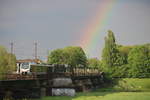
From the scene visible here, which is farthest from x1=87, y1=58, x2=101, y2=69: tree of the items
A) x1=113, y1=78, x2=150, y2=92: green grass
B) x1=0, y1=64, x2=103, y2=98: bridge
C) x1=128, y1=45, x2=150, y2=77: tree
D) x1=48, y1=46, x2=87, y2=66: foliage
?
x1=0, y1=64, x2=103, y2=98: bridge

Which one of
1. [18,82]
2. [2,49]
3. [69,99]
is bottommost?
[69,99]

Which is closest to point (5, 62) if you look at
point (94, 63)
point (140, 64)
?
point (140, 64)

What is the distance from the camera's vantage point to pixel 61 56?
139m

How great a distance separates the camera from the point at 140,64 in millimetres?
107250

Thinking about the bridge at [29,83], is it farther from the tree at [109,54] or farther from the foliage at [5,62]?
the tree at [109,54]

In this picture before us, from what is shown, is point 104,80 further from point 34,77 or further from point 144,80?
point 34,77

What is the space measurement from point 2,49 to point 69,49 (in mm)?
69013

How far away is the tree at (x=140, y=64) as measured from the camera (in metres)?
106

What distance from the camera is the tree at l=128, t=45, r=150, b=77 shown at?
349ft

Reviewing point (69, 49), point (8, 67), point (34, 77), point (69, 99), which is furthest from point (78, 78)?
point (69, 49)

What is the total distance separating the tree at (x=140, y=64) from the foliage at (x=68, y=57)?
3623 cm

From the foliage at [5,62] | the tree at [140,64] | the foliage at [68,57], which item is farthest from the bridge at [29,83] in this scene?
the foliage at [68,57]

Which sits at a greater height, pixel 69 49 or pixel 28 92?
pixel 69 49

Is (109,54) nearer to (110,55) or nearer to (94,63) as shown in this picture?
(110,55)
